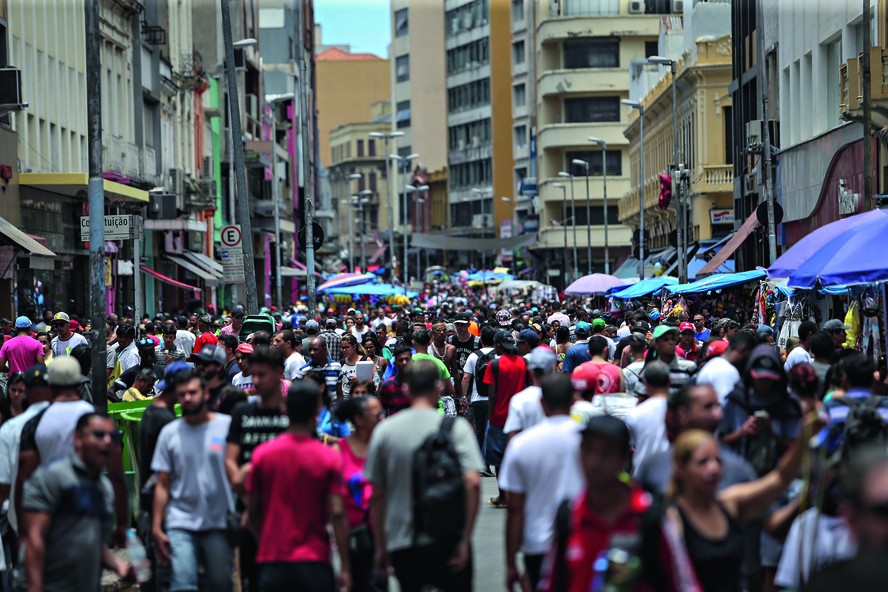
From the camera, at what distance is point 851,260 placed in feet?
52.1

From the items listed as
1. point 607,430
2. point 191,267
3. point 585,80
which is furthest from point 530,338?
point 585,80

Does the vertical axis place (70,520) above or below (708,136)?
below

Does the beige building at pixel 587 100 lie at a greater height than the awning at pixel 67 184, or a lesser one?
greater

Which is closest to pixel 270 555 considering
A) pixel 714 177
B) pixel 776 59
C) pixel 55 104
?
pixel 55 104

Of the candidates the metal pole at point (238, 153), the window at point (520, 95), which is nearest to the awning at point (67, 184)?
the metal pole at point (238, 153)

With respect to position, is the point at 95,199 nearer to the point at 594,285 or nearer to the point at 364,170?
the point at 594,285

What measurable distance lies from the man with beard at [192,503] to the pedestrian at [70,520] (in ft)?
1.60

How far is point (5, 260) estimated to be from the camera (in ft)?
101

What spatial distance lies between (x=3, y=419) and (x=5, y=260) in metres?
20.8

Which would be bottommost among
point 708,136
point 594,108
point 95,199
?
point 95,199

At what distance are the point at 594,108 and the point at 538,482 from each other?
3727 inches

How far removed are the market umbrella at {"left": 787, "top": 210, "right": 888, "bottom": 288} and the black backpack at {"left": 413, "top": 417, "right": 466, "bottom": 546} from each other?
8519 mm

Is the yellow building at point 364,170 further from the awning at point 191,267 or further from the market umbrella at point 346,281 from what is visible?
the awning at point 191,267

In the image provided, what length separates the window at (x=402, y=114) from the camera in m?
143
